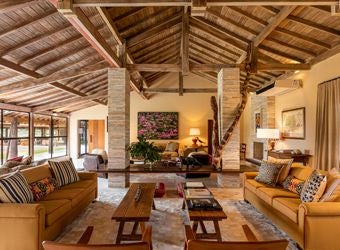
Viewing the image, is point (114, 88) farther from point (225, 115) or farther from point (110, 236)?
point (110, 236)

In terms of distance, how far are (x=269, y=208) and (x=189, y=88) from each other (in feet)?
24.3

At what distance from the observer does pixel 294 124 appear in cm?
635

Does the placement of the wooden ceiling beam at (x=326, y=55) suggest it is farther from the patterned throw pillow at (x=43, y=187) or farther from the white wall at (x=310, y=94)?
the patterned throw pillow at (x=43, y=187)

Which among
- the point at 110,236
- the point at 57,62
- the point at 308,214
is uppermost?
the point at 57,62

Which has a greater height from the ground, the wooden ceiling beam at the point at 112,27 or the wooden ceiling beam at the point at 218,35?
the wooden ceiling beam at the point at 218,35

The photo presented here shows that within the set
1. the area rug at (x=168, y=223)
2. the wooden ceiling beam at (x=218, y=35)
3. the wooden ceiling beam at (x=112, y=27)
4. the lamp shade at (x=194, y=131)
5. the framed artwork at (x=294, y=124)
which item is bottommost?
the area rug at (x=168, y=223)

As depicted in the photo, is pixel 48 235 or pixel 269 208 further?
pixel 269 208

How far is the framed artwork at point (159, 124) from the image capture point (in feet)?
34.4

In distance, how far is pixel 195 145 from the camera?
397 inches

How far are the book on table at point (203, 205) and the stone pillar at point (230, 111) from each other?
2.80 m

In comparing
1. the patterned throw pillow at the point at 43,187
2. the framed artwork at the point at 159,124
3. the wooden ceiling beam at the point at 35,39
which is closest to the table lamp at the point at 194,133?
the framed artwork at the point at 159,124

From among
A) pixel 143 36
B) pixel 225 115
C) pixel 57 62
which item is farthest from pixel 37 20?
pixel 225 115

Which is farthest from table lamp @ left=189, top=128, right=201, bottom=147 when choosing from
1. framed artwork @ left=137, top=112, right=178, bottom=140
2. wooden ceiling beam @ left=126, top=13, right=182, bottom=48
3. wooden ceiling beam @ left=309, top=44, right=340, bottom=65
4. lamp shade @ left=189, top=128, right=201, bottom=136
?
wooden ceiling beam @ left=309, top=44, right=340, bottom=65

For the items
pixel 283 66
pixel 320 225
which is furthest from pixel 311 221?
pixel 283 66
